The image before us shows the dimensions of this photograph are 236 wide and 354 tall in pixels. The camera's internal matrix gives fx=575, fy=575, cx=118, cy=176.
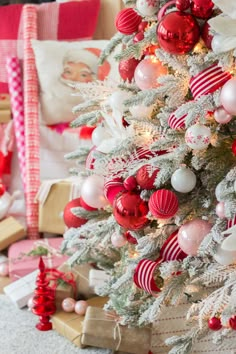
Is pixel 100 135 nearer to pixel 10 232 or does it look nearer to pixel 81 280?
pixel 81 280

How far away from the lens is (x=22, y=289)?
210 centimetres

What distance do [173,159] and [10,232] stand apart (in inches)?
45.0

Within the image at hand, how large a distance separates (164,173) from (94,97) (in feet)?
1.46

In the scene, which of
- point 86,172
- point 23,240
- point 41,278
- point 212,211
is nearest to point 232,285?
point 212,211

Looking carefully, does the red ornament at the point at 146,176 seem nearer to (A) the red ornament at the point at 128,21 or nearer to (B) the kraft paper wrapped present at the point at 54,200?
(A) the red ornament at the point at 128,21

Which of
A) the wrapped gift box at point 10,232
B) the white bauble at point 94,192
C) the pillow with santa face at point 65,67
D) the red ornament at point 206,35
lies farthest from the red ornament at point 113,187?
the pillow with santa face at point 65,67

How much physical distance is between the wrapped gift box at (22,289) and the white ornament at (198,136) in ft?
3.31

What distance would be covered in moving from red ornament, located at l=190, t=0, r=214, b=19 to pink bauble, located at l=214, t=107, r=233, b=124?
241 millimetres

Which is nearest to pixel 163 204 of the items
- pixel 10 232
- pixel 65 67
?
pixel 10 232

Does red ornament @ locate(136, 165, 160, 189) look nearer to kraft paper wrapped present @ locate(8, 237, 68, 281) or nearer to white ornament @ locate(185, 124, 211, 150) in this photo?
white ornament @ locate(185, 124, 211, 150)

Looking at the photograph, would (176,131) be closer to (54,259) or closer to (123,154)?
(123,154)

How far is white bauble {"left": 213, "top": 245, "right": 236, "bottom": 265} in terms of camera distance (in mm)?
1378

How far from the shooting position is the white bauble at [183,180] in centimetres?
141

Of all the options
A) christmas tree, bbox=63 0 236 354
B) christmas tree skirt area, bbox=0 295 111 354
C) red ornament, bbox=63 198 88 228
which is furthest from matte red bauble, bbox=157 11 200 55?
christmas tree skirt area, bbox=0 295 111 354
